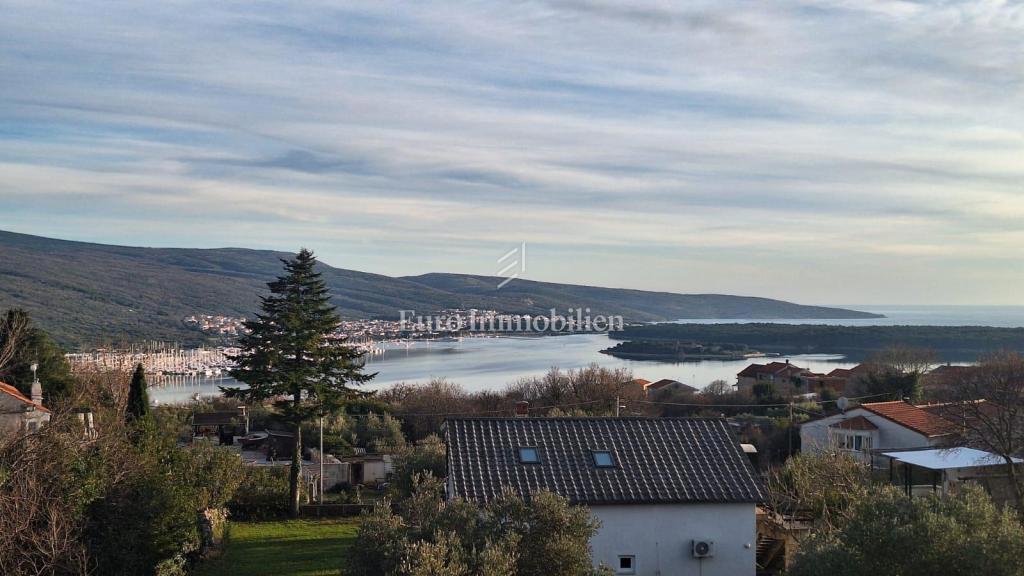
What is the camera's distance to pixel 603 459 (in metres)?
14.2

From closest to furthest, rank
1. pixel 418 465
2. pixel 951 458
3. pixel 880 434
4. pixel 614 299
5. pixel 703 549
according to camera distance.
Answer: pixel 703 549, pixel 951 458, pixel 418 465, pixel 880 434, pixel 614 299

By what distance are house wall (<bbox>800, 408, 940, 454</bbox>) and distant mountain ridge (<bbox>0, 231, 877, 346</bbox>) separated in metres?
45.0

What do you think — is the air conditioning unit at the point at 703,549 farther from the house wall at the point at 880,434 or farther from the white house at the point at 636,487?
the house wall at the point at 880,434

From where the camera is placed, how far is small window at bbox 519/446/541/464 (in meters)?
13.9

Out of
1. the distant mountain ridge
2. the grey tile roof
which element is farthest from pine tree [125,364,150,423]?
the distant mountain ridge

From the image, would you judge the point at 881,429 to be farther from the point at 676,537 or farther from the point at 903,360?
the point at 903,360

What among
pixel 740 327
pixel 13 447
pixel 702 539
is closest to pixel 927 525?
pixel 702 539

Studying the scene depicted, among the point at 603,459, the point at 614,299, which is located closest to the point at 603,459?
the point at 603,459

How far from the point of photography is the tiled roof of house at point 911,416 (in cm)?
2695

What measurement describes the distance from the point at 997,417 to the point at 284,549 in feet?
47.6

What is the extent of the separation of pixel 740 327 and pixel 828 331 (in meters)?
16.7

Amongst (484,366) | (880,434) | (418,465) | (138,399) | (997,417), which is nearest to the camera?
(997,417)

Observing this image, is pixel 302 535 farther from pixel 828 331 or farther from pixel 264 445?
pixel 828 331

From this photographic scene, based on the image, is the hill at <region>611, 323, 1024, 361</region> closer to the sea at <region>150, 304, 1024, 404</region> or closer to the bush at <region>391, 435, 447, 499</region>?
the sea at <region>150, 304, 1024, 404</region>
